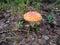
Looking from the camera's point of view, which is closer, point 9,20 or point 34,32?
point 34,32

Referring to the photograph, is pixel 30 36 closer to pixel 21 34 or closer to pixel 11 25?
pixel 21 34

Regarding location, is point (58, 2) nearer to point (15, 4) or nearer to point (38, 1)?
point (38, 1)

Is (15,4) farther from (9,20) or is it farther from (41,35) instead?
(41,35)

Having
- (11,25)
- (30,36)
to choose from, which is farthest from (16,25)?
(30,36)

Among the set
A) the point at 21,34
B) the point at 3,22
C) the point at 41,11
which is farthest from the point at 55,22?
the point at 3,22

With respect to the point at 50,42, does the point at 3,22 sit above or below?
above

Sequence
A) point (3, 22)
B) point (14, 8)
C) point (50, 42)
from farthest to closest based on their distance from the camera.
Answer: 1. point (14, 8)
2. point (3, 22)
3. point (50, 42)

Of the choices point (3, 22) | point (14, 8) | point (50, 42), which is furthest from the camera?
point (14, 8)

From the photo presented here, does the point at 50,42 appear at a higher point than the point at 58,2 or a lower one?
lower

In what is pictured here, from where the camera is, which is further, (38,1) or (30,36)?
(38,1)
